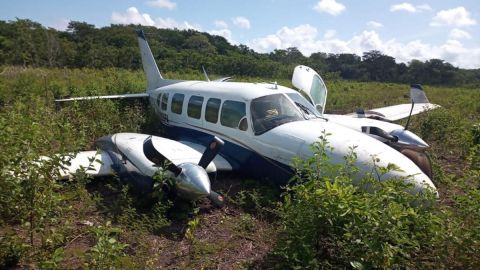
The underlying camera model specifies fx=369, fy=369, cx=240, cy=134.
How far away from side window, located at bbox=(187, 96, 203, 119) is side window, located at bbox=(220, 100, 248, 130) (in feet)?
2.78

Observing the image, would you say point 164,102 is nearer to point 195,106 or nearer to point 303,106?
point 195,106

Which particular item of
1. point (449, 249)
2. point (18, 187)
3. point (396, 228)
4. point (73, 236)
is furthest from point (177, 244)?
point (449, 249)

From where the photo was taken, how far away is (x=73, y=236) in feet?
15.4

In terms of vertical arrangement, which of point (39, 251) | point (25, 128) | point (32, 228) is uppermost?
point (25, 128)

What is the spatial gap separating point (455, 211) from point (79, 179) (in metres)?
4.37

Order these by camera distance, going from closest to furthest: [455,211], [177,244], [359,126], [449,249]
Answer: [449,249] < [455,211] < [177,244] < [359,126]

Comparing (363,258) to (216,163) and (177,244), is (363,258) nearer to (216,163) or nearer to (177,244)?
(177,244)

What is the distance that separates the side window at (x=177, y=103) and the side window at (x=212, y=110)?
1.15m

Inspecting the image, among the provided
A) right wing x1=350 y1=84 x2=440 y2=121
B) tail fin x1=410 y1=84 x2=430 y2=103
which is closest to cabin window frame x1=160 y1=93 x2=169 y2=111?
right wing x1=350 y1=84 x2=440 y2=121

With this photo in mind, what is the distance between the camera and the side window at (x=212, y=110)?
7598 mm

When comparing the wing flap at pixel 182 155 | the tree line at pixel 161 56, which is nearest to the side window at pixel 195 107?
the wing flap at pixel 182 155

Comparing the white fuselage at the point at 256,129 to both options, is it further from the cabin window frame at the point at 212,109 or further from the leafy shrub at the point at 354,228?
the leafy shrub at the point at 354,228

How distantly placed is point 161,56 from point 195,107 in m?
37.8

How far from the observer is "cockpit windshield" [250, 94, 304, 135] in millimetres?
6645
